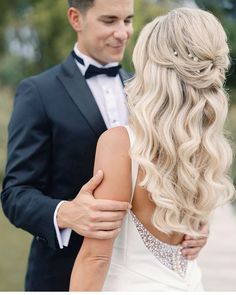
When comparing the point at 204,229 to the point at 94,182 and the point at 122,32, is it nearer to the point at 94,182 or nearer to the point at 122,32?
the point at 94,182

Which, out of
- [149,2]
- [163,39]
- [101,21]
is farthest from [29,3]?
→ [163,39]

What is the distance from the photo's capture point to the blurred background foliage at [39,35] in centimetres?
1305

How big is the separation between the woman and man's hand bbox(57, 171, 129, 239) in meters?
0.02

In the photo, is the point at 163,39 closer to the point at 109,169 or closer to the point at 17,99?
the point at 109,169

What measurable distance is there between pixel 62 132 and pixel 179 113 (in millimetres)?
807

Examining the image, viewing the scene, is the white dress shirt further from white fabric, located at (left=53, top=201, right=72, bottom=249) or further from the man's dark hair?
white fabric, located at (left=53, top=201, right=72, bottom=249)

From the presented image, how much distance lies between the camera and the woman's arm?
2400mm

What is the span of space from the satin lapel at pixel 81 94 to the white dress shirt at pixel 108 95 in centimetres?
5

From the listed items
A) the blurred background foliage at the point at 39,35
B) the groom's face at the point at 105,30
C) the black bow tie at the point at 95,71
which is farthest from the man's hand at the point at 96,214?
the blurred background foliage at the point at 39,35

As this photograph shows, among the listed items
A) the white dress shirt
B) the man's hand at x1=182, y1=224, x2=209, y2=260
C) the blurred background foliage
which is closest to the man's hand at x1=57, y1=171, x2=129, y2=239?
the man's hand at x1=182, y1=224, x2=209, y2=260

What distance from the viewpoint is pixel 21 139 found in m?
3.07

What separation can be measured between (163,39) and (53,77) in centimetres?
93

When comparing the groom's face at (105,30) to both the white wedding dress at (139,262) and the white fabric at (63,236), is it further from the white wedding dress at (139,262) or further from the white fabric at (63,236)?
the white wedding dress at (139,262)

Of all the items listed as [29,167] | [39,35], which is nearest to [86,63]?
[29,167]
